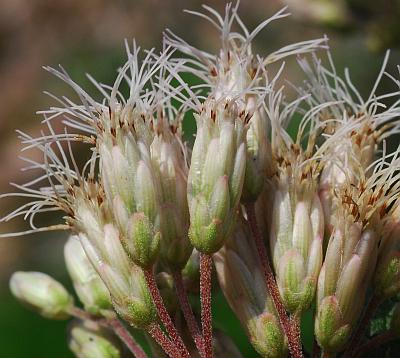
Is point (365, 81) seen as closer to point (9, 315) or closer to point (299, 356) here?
point (9, 315)

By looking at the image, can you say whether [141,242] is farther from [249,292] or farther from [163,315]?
[249,292]

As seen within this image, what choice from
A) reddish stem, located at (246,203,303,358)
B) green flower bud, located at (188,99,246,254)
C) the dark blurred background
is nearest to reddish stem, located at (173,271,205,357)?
green flower bud, located at (188,99,246,254)

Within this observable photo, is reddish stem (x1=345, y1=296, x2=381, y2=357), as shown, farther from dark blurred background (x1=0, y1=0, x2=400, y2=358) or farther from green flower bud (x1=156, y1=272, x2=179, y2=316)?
dark blurred background (x1=0, y1=0, x2=400, y2=358)

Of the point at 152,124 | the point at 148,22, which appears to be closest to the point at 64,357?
the point at 152,124

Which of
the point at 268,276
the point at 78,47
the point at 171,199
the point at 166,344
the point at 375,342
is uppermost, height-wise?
the point at 78,47

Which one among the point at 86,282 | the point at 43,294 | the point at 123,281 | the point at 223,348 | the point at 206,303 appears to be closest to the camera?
the point at 206,303

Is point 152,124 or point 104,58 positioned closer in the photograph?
point 152,124

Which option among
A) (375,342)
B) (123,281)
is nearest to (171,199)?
(123,281)
